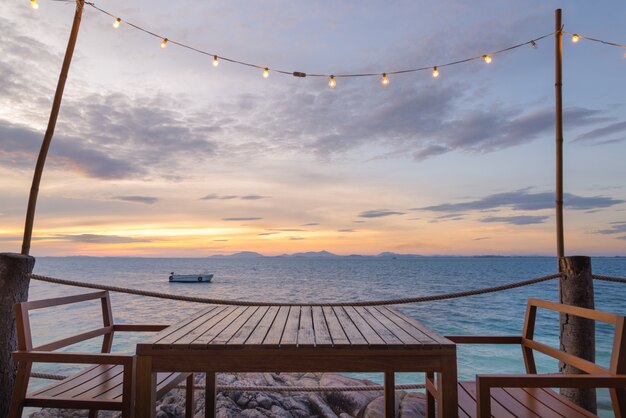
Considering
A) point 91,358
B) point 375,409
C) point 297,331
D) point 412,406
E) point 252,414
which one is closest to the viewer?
point 91,358

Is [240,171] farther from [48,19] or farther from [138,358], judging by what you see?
[138,358]

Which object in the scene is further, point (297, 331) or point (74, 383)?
point (74, 383)

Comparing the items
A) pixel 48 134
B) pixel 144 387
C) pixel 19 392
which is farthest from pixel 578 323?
pixel 48 134

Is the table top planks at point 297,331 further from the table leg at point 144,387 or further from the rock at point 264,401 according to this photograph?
the rock at point 264,401

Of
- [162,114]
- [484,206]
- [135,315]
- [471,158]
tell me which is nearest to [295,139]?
[162,114]

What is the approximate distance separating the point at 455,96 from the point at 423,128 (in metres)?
3.37

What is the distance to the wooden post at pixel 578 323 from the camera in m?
2.94

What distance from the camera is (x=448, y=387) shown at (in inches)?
67.4

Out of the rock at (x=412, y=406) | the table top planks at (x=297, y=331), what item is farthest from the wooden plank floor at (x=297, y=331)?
the rock at (x=412, y=406)

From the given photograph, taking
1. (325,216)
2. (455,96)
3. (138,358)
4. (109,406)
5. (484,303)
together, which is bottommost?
(484,303)

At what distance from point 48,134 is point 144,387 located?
8.90 ft

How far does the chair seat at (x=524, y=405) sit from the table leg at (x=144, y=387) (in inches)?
60.3

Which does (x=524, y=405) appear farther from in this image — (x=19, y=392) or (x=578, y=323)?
(x=19, y=392)

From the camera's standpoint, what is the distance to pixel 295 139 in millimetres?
12617
